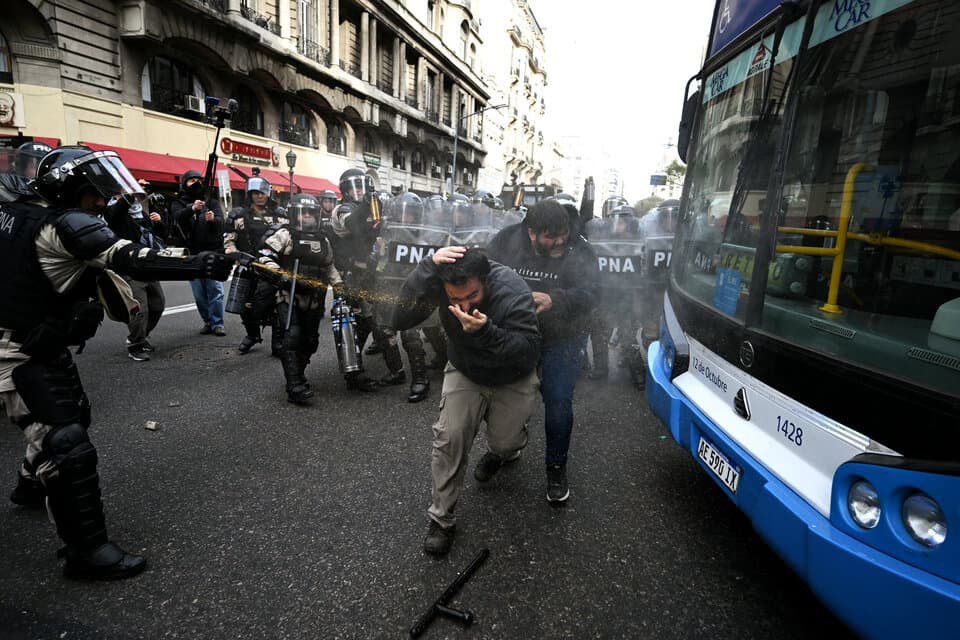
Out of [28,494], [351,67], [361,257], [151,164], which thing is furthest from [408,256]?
[351,67]

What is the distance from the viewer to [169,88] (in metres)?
16.7

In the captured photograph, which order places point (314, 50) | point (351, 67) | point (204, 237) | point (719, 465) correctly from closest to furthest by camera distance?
point (719, 465) → point (204, 237) → point (314, 50) → point (351, 67)

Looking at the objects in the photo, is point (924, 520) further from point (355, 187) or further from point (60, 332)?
point (355, 187)

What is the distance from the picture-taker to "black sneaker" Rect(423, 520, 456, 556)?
254cm

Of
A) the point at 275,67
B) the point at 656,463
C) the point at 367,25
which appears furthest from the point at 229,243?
the point at 367,25

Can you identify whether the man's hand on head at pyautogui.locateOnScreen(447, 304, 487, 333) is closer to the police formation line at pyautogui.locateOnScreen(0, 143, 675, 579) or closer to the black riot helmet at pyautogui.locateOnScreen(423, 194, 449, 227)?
the police formation line at pyautogui.locateOnScreen(0, 143, 675, 579)

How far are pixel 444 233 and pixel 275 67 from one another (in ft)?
61.7

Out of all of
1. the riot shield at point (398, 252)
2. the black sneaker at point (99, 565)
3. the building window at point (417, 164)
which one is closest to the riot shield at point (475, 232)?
the riot shield at point (398, 252)

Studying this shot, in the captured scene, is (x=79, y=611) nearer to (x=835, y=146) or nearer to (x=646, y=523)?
(x=646, y=523)

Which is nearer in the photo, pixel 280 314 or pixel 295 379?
pixel 295 379

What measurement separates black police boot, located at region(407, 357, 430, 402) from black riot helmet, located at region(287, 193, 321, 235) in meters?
1.63

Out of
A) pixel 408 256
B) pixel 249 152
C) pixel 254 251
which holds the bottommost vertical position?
pixel 254 251

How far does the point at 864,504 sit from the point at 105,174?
3.39 m

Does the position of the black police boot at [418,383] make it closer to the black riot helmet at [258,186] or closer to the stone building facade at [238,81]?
the stone building facade at [238,81]
